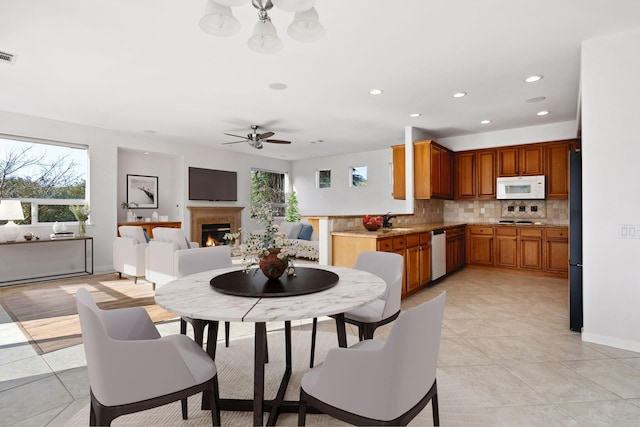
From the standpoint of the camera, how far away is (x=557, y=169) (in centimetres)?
587

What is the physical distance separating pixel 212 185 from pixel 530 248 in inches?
271

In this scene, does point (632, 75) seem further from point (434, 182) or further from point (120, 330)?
point (120, 330)

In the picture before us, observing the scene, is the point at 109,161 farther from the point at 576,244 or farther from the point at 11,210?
the point at 576,244

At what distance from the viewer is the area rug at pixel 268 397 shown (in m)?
1.87

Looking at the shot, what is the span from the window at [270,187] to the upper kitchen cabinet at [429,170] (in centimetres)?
460

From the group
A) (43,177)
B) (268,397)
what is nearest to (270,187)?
(43,177)

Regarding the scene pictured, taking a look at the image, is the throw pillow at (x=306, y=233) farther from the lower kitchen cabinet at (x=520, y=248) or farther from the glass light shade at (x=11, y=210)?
the glass light shade at (x=11, y=210)

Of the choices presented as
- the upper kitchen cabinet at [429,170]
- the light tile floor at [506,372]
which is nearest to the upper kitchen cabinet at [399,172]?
the upper kitchen cabinet at [429,170]

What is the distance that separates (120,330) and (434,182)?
5.40 m

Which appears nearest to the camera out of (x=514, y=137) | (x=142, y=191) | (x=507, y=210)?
(x=514, y=137)

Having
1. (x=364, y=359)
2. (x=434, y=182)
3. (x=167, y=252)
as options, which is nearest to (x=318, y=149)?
(x=434, y=182)

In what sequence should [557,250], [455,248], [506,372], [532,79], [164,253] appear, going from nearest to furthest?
[506,372] < [532,79] < [164,253] < [557,250] < [455,248]

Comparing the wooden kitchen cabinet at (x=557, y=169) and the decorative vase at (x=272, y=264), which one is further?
the wooden kitchen cabinet at (x=557, y=169)

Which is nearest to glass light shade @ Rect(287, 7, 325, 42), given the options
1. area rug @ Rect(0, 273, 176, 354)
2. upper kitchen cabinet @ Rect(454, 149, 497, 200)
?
area rug @ Rect(0, 273, 176, 354)
